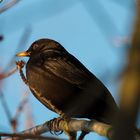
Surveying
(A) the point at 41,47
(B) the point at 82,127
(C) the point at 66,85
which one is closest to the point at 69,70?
(C) the point at 66,85

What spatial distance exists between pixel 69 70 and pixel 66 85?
0.90 ft

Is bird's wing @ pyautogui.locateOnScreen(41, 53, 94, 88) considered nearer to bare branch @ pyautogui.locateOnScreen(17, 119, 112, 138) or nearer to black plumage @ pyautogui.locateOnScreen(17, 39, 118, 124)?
black plumage @ pyautogui.locateOnScreen(17, 39, 118, 124)

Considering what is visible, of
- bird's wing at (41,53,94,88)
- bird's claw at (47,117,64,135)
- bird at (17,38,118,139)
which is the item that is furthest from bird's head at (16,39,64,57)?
bird's claw at (47,117,64,135)

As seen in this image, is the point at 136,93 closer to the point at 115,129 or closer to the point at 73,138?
the point at 115,129

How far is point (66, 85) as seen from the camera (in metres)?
5.58

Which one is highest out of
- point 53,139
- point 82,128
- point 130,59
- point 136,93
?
point 130,59

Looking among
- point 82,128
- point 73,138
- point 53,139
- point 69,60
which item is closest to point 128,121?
point 53,139

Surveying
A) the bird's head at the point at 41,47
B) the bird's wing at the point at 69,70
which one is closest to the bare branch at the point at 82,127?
the bird's wing at the point at 69,70

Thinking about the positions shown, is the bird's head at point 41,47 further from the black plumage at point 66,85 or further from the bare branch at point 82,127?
the bare branch at point 82,127

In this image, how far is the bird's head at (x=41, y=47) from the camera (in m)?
6.50

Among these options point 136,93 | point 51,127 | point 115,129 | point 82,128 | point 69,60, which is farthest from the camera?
point 69,60

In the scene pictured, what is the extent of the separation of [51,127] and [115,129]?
326 cm

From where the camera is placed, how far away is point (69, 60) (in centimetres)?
606

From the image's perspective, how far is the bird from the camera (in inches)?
211
